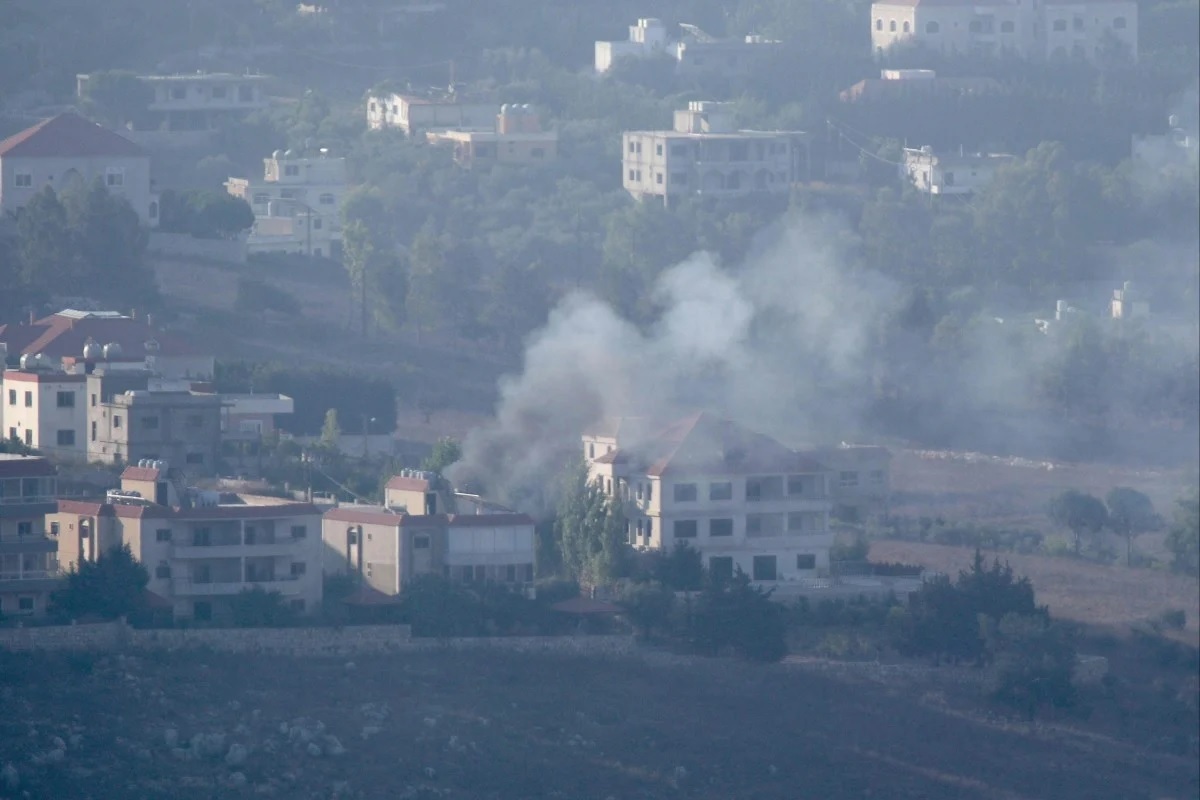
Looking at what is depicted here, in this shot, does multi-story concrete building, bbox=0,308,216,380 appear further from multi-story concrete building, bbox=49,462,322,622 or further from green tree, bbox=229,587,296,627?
green tree, bbox=229,587,296,627

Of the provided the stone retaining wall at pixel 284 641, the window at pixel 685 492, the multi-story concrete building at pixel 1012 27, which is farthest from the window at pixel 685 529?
the multi-story concrete building at pixel 1012 27

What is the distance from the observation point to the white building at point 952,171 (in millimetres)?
59594

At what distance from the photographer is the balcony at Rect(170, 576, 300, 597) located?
→ 108ft

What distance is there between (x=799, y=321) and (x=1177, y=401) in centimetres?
572

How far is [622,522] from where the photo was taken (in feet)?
116

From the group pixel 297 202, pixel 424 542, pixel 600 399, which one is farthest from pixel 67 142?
pixel 424 542

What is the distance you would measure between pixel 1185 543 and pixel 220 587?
42.3ft

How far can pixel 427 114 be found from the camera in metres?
61.6

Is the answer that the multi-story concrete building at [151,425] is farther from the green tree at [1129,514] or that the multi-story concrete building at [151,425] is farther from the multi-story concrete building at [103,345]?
the green tree at [1129,514]

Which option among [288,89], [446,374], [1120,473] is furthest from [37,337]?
[288,89]

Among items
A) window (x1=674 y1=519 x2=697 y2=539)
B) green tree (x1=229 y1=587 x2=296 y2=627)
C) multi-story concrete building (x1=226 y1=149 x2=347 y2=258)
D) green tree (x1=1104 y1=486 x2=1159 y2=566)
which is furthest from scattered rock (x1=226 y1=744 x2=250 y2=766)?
multi-story concrete building (x1=226 y1=149 x2=347 y2=258)

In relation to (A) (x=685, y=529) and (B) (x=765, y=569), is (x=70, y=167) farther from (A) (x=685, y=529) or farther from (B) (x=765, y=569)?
(B) (x=765, y=569)

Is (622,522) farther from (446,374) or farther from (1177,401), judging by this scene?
(1177,401)

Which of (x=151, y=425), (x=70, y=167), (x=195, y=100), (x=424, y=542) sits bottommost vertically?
(x=424, y=542)
